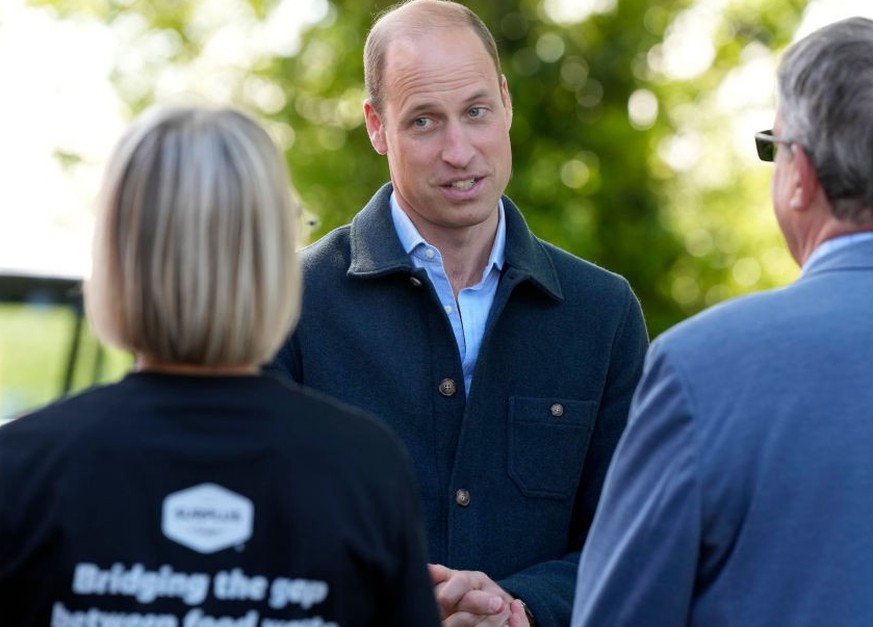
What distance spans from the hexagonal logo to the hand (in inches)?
44.8

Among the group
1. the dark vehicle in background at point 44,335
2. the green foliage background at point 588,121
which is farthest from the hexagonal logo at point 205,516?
the green foliage background at point 588,121

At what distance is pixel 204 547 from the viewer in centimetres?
217

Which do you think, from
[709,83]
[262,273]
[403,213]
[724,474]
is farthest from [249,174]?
[709,83]

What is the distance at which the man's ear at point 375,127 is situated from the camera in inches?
156

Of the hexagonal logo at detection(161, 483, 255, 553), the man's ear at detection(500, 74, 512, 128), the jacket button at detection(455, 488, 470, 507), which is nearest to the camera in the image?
the hexagonal logo at detection(161, 483, 255, 553)

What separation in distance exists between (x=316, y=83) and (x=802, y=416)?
12.2 meters

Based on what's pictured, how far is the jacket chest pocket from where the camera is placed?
143 inches

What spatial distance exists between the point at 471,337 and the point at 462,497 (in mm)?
395

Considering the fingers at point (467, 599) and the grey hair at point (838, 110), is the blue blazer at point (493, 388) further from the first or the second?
the grey hair at point (838, 110)

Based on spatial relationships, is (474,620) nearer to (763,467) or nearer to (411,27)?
(763,467)

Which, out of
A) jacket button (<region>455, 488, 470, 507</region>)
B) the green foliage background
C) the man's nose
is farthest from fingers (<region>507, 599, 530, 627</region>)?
the green foliage background

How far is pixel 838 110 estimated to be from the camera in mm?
2604

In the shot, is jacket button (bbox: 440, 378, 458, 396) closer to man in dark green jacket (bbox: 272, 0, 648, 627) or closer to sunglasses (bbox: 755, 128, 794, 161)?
man in dark green jacket (bbox: 272, 0, 648, 627)

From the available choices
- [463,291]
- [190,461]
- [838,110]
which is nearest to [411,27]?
[463,291]
